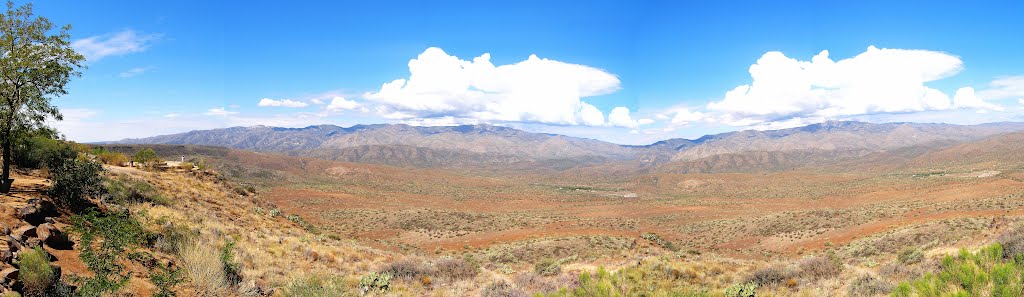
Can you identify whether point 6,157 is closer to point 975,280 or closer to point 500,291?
point 500,291

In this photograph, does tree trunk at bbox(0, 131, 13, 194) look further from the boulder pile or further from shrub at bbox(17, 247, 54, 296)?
shrub at bbox(17, 247, 54, 296)

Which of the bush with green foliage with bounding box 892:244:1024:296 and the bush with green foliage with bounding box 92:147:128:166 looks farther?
the bush with green foliage with bounding box 92:147:128:166

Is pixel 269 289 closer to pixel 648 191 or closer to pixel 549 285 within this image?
pixel 549 285

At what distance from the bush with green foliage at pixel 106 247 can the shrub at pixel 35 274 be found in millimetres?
488

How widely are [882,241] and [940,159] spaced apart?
517ft

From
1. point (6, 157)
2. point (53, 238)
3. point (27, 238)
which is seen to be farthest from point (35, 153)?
point (27, 238)

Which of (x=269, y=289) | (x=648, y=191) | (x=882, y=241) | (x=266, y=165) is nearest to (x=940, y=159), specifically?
(x=648, y=191)

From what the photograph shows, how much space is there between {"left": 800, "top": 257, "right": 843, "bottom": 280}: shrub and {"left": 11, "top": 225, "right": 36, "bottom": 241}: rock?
1855 centimetres

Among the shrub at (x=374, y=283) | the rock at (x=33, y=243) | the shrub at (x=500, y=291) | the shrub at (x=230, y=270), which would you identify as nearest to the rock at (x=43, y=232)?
the rock at (x=33, y=243)

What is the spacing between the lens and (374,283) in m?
12.6

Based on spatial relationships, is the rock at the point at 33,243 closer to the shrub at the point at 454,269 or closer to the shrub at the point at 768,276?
the shrub at the point at 454,269

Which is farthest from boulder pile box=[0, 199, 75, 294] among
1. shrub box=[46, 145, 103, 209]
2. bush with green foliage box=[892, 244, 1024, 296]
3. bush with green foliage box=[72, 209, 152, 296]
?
bush with green foliage box=[892, 244, 1024, 296]

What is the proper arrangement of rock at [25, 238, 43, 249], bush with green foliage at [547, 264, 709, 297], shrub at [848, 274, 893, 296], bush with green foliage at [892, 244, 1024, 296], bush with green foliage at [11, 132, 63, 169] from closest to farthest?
bush with green foliage at [892, 244, 1024, 296]
bush with green foliage at [547, 264, 709, 297]
rock at [25, 238, 43, 249]
shrub at [848, 274, 893, 296]
bush with green foliage at [11, 132, 63, 169]

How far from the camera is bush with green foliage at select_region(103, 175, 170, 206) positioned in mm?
17188
